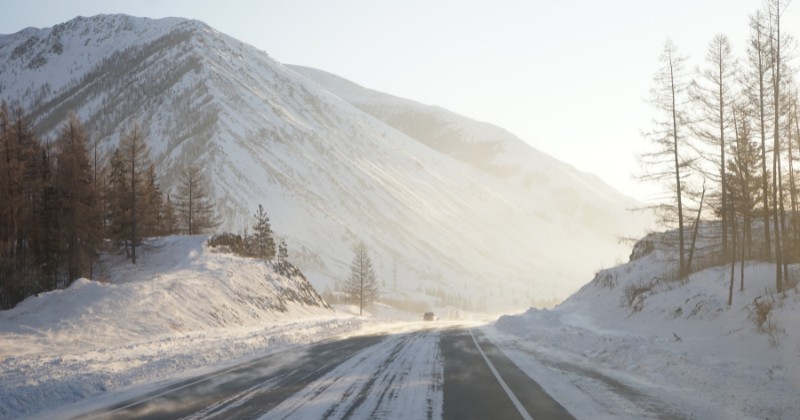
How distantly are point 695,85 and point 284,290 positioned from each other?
32.4m

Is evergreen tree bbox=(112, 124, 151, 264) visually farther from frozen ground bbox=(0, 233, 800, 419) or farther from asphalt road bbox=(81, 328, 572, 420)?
asphalt road bbox=(81, 328, 572, 420)

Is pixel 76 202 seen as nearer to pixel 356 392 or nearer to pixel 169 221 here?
pixel 169 221

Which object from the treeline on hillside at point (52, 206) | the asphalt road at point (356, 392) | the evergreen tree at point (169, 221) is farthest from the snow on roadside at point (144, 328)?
the evergreen tree at point (169, 221)

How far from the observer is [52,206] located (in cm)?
3541

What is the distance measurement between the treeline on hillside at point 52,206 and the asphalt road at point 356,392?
24.7m

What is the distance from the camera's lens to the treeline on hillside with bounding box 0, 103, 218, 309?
103 feet

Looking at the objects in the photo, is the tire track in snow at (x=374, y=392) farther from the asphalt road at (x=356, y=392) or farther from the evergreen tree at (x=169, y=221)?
the evergreen tree at (x=169, y=221)

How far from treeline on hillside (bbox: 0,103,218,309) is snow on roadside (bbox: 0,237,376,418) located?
3314 millimetres

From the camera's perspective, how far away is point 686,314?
19.7 m

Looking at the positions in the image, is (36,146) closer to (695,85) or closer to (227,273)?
(227,273)

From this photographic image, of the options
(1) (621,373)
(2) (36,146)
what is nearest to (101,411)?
(1) (621,373)

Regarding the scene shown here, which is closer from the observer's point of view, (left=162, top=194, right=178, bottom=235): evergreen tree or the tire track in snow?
the tire track in snow

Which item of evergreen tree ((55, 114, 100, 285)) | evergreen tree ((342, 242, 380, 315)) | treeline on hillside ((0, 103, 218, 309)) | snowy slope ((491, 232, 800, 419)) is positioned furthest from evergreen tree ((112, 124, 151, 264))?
evergreen tree ((342, 242, 380, 315))

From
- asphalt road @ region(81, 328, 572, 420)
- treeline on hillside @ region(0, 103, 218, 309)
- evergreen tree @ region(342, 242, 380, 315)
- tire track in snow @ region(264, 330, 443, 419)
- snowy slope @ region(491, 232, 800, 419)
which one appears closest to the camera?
tire track in snow @ region(264, 330, 443, 419)
